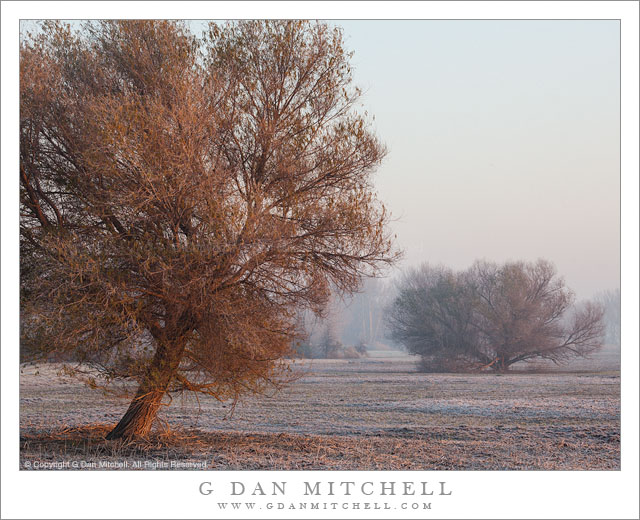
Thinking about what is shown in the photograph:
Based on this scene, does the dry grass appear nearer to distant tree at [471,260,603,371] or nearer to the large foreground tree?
the large foreground tree

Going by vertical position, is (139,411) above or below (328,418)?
above

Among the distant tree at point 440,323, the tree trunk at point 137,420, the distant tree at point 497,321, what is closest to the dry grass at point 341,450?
the tree trunk at point 137,420

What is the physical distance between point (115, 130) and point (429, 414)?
45.8 ft

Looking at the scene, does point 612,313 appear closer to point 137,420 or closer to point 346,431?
point 346,431

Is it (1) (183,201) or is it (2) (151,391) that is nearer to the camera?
(1) (183,201)

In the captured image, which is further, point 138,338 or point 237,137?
point 237,137

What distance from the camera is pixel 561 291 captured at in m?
44.4

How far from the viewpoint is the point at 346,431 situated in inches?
633

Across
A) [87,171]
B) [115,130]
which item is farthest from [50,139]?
[115,130]

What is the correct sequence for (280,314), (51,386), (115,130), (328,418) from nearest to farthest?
(115,130)
(280,314)
(328,418)
(51,386)

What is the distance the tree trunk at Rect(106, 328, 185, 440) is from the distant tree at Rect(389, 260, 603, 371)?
108 feet

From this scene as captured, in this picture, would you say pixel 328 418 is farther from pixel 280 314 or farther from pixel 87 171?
pixel 87 171

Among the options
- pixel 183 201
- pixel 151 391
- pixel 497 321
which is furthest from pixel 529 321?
pixel 183 201

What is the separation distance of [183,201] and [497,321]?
3670cm
